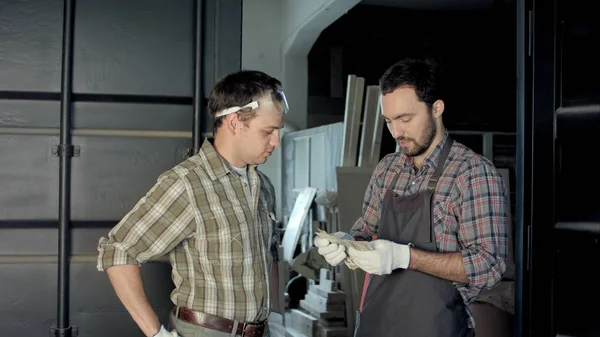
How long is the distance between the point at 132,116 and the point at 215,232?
3.87 ft

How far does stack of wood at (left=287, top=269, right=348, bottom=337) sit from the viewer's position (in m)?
6.48

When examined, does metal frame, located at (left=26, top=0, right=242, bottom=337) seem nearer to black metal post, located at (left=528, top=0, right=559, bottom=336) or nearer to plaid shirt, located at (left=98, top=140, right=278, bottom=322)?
plaid shirt, located at (left=98, top=140, right=278, bottom=322)

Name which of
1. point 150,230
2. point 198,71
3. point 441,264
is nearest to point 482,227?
point 441,264

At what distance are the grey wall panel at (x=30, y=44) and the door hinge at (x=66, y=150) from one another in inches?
11.3

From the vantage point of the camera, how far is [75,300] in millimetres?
3268

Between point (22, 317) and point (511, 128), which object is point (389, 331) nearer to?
point (22, 317)

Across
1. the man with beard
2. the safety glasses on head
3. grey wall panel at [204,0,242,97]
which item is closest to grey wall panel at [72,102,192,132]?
grey wall panel at [204,0,242,97]

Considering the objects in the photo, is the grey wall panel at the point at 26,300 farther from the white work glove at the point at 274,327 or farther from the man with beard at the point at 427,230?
the man with beard at the point at 427,230

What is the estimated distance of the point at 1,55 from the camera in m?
3.21

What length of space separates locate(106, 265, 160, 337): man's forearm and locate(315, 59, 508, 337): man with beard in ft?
2.29

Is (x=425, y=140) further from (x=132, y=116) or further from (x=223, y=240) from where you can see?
(x=132, y=116)

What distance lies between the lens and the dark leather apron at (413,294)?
8.32 ft

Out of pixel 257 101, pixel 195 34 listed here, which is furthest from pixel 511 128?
pixel 257 101

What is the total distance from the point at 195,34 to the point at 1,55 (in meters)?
0.94
